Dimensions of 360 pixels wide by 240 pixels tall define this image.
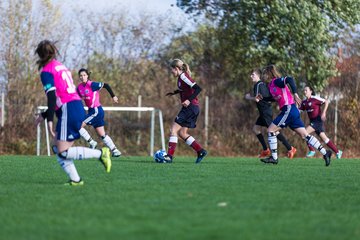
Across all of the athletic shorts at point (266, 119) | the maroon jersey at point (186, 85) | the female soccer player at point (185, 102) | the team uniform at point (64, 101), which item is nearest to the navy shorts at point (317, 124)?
the athletic shorts at point (266, 119)

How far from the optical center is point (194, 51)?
2845 cm

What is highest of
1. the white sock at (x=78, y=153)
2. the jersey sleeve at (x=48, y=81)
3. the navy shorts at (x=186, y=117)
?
the jersey sleeve at (x=48, y=81)

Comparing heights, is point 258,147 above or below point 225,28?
below

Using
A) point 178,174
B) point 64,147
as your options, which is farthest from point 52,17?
point 64,147

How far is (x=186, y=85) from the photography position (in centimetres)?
1530

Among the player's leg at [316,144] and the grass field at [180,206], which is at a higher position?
the player's leg at [316,144]

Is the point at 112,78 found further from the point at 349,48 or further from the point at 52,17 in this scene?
the point at 349,48

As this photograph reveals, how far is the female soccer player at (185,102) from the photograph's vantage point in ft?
49.8

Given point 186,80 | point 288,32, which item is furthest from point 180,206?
point 288,32

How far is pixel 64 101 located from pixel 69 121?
25cm

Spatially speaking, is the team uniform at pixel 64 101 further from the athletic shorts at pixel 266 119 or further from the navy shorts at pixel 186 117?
the athletic shorts at pixel 266 119

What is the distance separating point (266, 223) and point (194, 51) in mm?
22379

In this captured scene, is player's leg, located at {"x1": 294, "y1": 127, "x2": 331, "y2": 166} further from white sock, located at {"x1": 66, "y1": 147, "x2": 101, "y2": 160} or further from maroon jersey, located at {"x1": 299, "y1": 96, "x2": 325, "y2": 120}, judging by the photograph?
white sock, located at {"x1": 66, "y1": 147, "x2": 101, "y2": 160}

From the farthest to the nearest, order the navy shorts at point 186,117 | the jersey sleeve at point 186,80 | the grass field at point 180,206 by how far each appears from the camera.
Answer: the navy shorts at point 186,117, the jersey sleeve at point 186,80, the grass field at point 180,206
